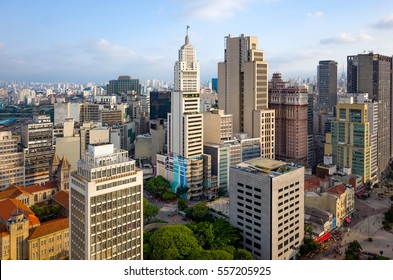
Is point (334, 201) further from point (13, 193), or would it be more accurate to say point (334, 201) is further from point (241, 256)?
point (13, 193)

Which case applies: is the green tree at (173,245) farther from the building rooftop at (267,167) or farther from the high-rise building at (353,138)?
the high-rise building at (353,138)

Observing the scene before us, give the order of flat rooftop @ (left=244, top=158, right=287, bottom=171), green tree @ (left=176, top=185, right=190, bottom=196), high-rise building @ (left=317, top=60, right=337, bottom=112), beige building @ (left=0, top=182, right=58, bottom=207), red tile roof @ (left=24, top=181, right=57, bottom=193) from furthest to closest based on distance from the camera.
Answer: high-rise building @ (left=317, top=60, right=337, bottom=112) → green tree @ (left=176, top=185, right=190, bottom=196) → red tile roof @ (left=24, top=181, right=57, bottom=193) → beige building @ (left=0, top=182, right=58, bottom=207) → flat rooftop @ (left=244, top=158, right=287, bottom=171)

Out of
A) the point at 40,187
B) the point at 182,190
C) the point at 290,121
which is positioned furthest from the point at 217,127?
the point at 40,187

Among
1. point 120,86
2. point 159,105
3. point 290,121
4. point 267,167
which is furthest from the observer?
point 120,86

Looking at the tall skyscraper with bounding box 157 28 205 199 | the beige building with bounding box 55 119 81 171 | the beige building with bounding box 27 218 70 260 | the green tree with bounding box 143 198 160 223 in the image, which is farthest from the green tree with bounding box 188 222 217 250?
the beige building with bounding box 55 119 81 171

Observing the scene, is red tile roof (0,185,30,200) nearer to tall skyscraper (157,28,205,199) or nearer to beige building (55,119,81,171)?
beige building (55,119,81,171)
